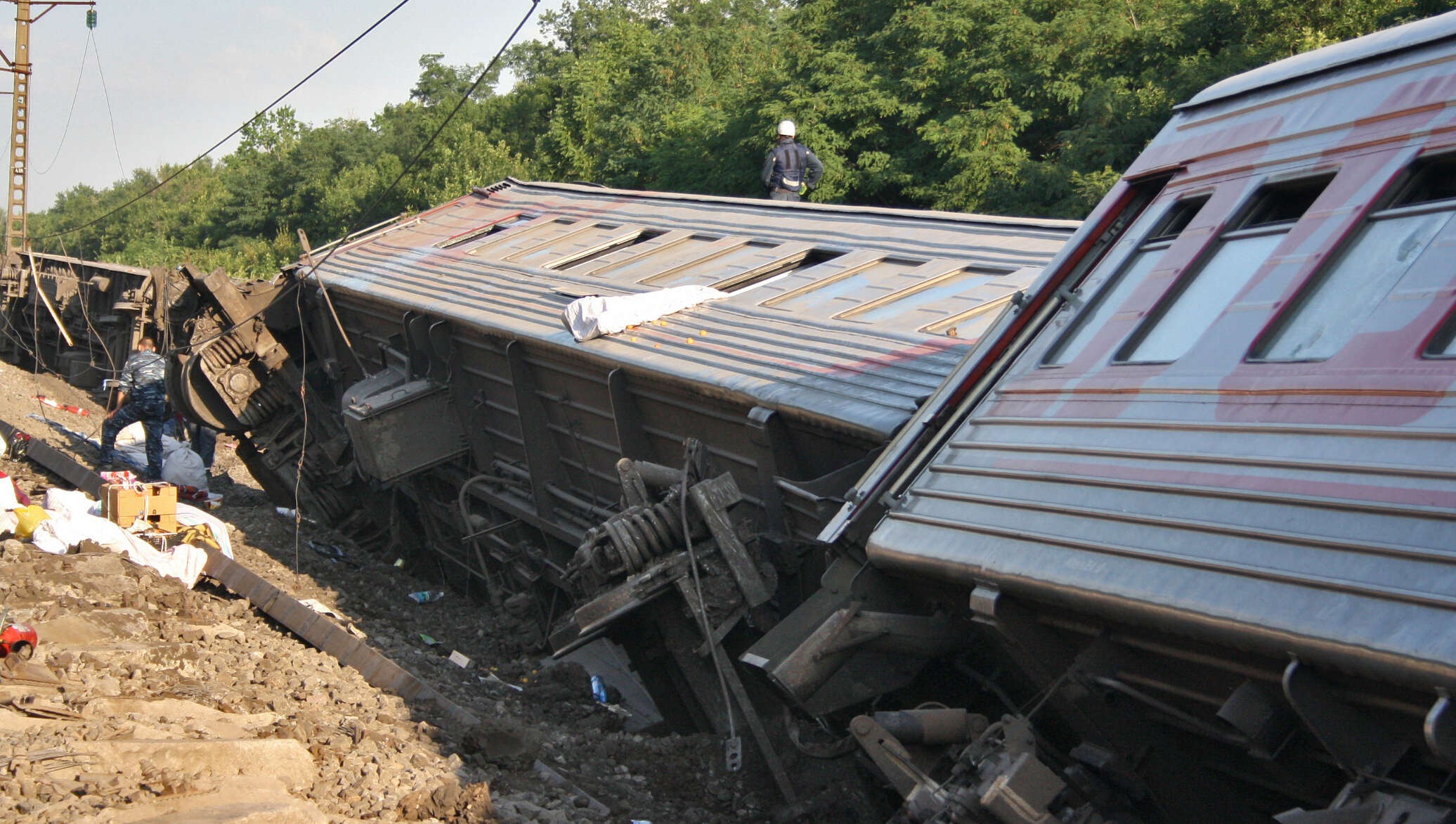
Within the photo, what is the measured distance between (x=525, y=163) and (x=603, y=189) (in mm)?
15395

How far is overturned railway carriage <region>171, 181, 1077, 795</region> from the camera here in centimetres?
593

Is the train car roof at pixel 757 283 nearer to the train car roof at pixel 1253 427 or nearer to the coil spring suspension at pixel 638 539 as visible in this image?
the coil spring suspension at pixel 638 539

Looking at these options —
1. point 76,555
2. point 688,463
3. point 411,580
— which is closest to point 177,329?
point 411,580

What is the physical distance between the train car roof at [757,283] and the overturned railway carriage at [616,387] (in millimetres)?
26

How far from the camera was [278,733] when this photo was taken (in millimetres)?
5137

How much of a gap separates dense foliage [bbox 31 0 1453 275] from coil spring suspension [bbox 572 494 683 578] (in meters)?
8.41

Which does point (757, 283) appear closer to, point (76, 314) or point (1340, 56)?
point (1340, 56)

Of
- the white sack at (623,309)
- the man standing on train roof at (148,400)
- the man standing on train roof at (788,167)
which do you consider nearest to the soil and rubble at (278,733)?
the white sack at (623,309)

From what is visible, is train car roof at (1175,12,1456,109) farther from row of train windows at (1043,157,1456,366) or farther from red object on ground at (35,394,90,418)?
Answer: red object on ground at (35,394,90,418)

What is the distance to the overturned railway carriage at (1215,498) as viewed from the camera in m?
2.99

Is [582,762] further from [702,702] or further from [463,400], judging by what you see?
[463,400]

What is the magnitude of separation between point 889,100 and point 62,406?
1214cm

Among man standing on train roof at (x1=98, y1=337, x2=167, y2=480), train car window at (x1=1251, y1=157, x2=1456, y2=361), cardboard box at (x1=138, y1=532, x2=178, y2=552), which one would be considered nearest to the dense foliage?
man standing on train roof at (x1=98, y1=337, x2=167, y2=480)

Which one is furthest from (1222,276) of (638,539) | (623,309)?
(623,309)
